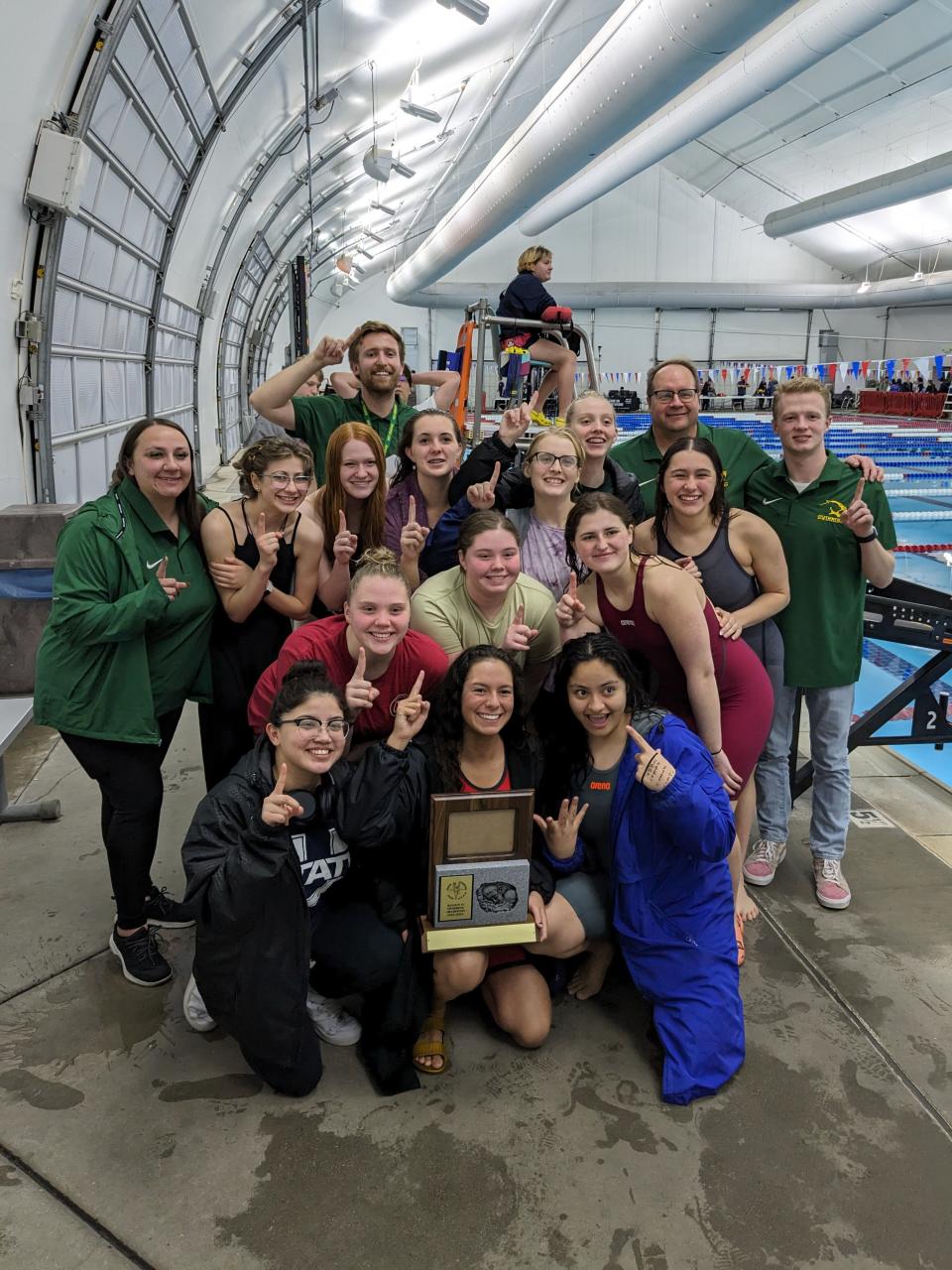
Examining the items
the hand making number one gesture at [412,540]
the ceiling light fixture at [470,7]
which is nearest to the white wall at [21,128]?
the ceiling light fixture at [470,7]

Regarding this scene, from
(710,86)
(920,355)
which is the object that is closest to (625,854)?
(710,86)

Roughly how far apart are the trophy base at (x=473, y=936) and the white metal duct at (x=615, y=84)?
5.99 m

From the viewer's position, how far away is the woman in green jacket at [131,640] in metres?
2.45

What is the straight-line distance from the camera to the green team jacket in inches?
95.0

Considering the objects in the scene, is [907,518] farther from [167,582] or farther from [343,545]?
[167,582]

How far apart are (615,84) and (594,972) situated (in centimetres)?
764

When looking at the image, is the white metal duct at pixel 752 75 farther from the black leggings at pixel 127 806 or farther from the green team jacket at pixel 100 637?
the black leggings at pixel 127 806

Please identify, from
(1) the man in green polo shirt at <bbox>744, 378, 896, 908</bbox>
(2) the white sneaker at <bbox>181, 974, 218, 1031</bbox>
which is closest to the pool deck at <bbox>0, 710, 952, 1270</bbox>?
(2) the white sneaker at <bbox>181, 974, 218, 1031</bbox>

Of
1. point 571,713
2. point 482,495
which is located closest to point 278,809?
point 571,713

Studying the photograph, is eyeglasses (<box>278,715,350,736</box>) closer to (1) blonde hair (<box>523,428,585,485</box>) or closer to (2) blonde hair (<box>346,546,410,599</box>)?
(2) blonde hair (<box>346,546,410,599</box>)

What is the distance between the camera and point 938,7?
13867mm

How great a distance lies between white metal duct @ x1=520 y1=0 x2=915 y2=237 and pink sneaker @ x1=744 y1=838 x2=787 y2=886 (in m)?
9.81

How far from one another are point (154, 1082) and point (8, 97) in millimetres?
4689

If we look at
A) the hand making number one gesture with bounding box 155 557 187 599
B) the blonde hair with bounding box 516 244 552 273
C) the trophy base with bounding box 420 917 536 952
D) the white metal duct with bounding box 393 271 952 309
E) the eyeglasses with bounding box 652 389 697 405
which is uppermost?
the white metal duct with bounding box 393 271 952 309
